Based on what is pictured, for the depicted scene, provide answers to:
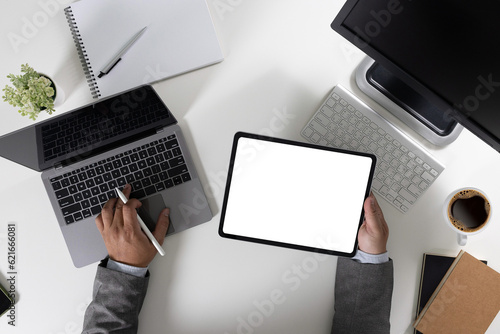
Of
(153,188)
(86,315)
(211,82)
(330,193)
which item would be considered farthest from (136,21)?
(86,315)

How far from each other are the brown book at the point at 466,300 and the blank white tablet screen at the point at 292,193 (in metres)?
0.31

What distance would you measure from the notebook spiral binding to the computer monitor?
59 cm

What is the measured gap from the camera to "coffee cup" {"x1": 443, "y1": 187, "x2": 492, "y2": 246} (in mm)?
836

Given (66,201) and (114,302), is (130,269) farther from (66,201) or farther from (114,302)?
(66,201)

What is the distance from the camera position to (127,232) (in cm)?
89

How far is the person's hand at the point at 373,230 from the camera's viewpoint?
0.82 metres

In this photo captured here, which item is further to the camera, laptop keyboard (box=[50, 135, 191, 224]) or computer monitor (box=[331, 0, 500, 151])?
laptop keyboard (box=[50, 135, 191, 224])

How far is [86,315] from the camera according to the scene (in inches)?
35.9

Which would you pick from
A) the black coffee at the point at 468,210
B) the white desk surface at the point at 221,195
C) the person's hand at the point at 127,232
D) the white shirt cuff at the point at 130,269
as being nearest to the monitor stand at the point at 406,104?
the white desk surface at the point at 221,195

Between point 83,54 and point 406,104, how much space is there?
2.59ft

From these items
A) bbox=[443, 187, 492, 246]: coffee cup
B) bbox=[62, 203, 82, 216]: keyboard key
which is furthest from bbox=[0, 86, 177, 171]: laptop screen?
bbox=[443, 187, 492, 246]: coffee cup

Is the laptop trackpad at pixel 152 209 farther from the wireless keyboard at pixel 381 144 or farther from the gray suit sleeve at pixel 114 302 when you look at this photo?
the wireless keyboard at pixel 381 144

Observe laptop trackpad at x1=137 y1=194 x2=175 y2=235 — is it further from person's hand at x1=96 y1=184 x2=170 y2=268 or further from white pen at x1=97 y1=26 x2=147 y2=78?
white pen at x1=97 y1=26 x2=147 y2=78

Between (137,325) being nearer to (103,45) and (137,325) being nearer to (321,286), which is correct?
(321,286)
